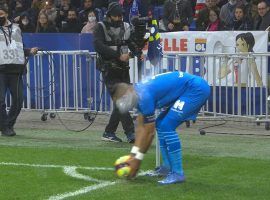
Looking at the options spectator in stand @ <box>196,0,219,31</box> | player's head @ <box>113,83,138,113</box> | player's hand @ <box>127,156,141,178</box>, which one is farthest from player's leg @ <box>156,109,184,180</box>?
spectator in stand @ <box>196,0,219,31</box>

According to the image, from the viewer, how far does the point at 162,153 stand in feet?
29.7

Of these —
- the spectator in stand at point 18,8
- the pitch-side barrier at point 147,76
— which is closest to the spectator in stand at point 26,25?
the spectator in stand at point 18,8

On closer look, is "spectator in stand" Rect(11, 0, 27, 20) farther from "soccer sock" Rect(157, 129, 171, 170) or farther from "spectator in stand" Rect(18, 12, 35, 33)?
"soccer sock" Rect(157, 129, 171, 170)

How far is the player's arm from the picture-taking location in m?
7.94

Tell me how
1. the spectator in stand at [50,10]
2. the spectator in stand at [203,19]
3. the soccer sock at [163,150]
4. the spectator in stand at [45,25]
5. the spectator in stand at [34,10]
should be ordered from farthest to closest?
the spectator in stand at [34,10]
the spectator in stand at [50,10]
the spectator in stand at [45,25]
the spectator in stand at [203,19]
the soccer sock at [163,150]

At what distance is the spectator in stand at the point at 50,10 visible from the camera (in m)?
20.0

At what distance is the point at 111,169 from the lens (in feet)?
32.0

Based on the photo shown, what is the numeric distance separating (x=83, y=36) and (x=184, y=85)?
25.7 feet

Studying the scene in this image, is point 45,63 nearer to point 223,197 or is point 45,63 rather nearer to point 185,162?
point 185,162

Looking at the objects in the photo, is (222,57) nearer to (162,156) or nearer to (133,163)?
(162,156)

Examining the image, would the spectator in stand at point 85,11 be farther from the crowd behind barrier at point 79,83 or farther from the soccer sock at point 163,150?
the soccer sock at point 163,150

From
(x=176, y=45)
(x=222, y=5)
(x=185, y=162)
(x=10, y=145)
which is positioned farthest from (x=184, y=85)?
(x=222, y=5)

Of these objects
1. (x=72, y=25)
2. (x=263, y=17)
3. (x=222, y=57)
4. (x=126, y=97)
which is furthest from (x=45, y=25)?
(x=126, y=97)

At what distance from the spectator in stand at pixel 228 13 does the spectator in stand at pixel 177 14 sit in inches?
34.0
